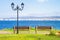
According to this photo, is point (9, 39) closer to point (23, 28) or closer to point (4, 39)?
point (4, 39)

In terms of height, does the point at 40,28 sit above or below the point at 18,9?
below

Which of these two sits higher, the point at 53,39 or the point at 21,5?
the point at 21,5

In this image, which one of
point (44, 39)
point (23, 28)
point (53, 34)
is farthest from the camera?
point (23, 28)

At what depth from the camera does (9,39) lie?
16.3 metres

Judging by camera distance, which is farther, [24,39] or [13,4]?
[13,4]

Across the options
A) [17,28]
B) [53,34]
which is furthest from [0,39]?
[17,28]

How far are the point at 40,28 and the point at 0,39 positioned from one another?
1020 centimetres

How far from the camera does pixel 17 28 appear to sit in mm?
26562

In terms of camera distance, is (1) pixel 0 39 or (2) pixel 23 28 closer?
(1) pixel 0 39

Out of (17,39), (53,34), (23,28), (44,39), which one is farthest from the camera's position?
(23,28)

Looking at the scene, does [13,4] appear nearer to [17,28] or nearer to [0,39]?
[17,28]

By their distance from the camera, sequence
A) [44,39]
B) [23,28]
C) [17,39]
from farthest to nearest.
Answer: [23,28], [44,39], [17,39]

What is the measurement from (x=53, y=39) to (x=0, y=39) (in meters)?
3.70

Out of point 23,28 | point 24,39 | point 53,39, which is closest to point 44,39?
point 53,39
